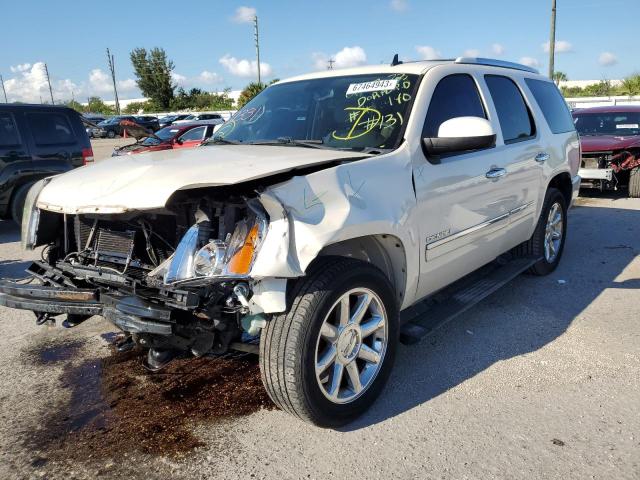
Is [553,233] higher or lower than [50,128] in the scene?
lower

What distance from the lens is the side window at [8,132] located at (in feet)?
25.8

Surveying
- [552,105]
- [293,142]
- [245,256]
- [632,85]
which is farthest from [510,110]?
[632,85]

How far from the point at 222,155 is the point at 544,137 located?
3.08m

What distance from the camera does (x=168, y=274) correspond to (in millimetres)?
2582

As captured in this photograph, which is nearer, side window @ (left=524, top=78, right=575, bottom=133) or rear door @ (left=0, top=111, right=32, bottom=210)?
side window @ (left=524, top=78, right=575, bottom=133)

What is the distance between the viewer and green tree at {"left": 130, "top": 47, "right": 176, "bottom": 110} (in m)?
58.9

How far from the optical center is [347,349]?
2.87 metres

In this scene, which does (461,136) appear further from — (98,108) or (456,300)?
(98,108)

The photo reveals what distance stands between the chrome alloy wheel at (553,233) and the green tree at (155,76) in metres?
60.0

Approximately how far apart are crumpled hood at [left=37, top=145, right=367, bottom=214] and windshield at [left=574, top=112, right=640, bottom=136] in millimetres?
9464

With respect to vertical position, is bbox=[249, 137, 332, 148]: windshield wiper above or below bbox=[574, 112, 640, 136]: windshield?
above

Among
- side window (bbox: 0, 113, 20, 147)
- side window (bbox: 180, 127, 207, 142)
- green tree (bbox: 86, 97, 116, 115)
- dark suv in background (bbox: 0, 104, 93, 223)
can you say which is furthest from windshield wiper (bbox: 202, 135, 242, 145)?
green tree (bbox: 86, 97, 116, 115)

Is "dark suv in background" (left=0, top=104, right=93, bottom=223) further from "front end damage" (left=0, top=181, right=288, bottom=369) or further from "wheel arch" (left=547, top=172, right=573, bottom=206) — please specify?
"wheel arch" (left=547, top=172, right=573, bottom=206)

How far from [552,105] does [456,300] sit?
103 inches
